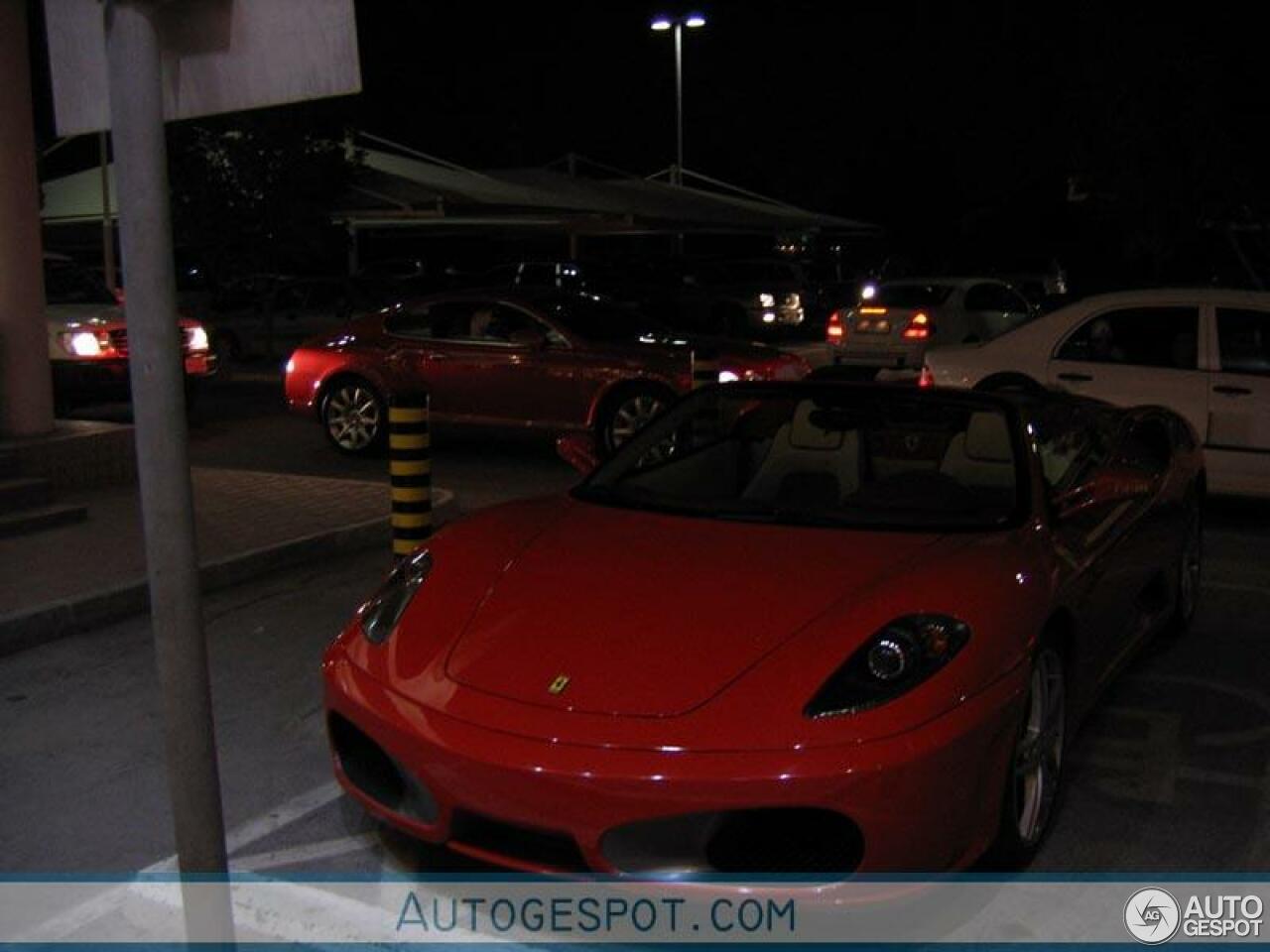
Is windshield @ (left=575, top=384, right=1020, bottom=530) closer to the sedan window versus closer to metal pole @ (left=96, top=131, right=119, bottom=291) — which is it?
the sedan window

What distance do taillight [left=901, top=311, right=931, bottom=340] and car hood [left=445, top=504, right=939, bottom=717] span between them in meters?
13.0

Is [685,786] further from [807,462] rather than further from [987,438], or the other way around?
[987,438]

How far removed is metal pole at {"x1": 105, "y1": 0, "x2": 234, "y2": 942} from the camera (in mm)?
2527

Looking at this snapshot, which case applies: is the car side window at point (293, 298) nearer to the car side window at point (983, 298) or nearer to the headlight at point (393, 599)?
the car side window at point (983, 298)

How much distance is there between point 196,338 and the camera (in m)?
14.6

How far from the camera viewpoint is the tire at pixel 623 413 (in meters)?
11.6

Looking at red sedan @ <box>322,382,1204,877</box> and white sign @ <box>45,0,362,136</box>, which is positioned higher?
white sign @ <box>45,0,362,136</box>

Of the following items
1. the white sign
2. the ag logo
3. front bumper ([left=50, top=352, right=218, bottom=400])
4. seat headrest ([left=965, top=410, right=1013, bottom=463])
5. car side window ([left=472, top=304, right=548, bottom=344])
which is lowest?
the ag logo

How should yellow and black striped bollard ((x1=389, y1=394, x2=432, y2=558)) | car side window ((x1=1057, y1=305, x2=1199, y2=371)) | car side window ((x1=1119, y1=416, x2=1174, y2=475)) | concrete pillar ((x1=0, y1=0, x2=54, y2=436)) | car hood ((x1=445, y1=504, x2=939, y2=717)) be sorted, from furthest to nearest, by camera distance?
concrete pillar ((x1=0, y1=0, x2=54, y2=436)) → car side window ((x1=1057, y1=305, x2=1199, y2=371)) → yellow and black striped bollard ((x1=389, y1=394, x2=432, y2=558)) → car side window ((x1=1119, y1=416, x2=1174, y2=475)) → car hood ((x1=445, y1=504, x2=939, y2=717))

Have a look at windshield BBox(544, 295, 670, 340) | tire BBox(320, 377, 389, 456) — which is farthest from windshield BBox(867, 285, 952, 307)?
tire BBox(320, 377, 389, 456)

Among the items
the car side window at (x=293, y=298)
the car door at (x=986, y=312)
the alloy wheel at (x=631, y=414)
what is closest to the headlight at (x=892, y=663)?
the alloy wheel at (x=631, y=414)

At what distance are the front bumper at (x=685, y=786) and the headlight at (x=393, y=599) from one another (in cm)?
51

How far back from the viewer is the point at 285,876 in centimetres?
402

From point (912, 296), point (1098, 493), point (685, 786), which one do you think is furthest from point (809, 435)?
point (912, 296)
